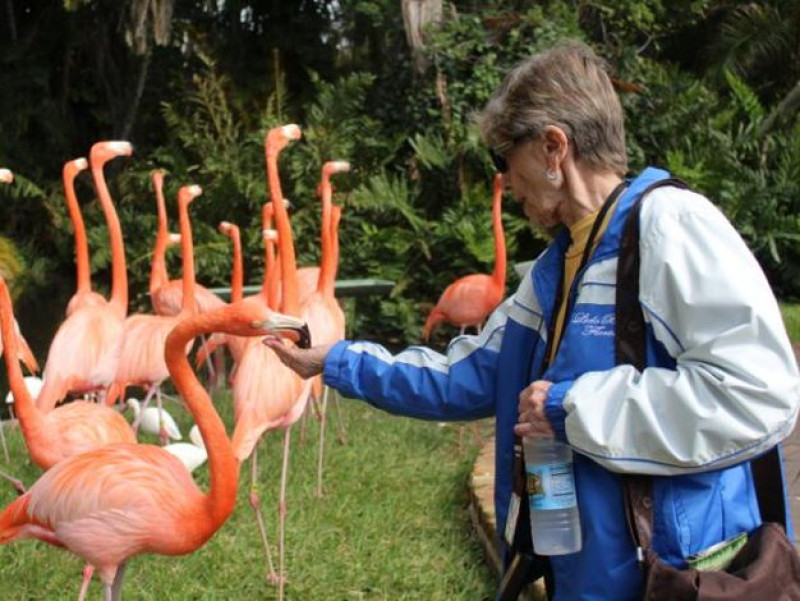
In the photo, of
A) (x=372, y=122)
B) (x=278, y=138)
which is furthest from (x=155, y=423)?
(x=372, y=122)

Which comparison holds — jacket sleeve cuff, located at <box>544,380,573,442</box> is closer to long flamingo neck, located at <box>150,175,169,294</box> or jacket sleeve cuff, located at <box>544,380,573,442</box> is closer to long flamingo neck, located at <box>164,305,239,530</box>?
long flamingo neck, located at <box>164,305,239,530</box>

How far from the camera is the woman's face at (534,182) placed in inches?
64.3

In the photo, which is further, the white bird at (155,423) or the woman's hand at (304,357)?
the white bird at (155,423)

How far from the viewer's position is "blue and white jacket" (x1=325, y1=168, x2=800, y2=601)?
4.59 ft

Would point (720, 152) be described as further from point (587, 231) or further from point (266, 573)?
point (587, 231)

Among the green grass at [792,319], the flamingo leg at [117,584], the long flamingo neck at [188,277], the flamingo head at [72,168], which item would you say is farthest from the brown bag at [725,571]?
the green grass at [792,319]

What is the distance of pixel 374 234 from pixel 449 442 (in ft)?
14.7

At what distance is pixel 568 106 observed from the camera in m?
1.58

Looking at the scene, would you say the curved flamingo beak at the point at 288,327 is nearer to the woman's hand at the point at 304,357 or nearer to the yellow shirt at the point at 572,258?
the woman's hand at the point at 304,357

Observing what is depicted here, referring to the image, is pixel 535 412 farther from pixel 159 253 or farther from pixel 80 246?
pixel 159 253

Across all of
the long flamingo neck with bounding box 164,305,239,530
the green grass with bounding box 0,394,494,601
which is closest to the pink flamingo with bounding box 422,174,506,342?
the green grass with bounding box 0,394,494,601

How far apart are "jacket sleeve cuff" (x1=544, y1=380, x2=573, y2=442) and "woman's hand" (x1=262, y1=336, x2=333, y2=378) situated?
0.60 metres

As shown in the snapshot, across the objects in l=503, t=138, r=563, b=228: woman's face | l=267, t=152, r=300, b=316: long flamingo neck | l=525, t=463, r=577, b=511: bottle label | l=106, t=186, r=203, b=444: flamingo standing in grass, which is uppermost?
l=503, t=138, r=563, b=228: woman's face

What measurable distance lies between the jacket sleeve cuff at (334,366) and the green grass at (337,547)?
1771 mm
